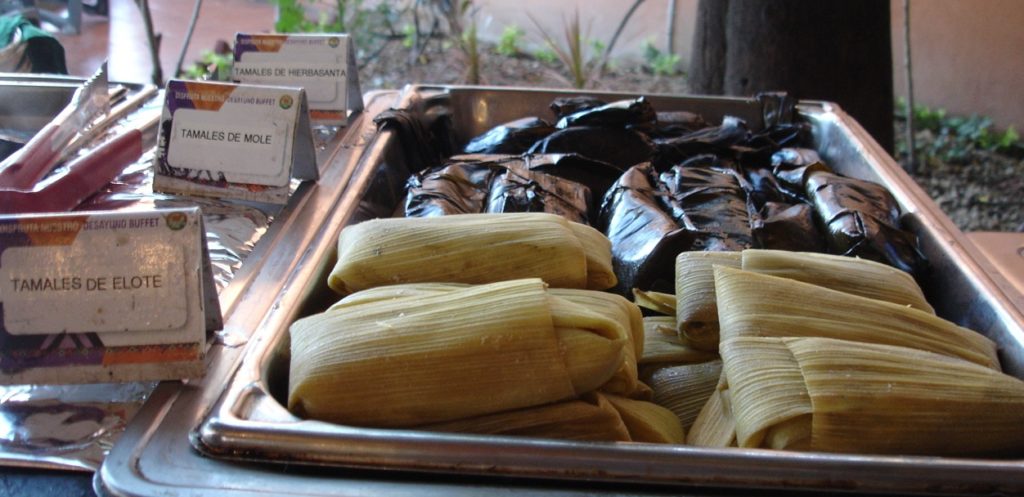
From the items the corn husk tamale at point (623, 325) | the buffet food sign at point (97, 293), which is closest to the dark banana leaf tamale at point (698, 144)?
the corn husk tamale at point (623, 325)

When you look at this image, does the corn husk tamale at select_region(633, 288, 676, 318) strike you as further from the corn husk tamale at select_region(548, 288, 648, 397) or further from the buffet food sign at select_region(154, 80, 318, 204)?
the buffet food sign at select_region(154, 80, 318, 204)

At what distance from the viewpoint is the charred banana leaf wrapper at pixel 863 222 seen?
160 centimetres

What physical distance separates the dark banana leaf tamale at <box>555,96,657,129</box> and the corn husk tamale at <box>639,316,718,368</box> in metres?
0.93

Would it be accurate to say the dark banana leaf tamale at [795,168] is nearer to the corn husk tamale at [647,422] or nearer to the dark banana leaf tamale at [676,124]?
the dark banana leaf tamale at [676,124]

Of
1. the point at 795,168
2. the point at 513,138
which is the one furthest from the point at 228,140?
the point at 795,168

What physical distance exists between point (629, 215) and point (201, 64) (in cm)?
375

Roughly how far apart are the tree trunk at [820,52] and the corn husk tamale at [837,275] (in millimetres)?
2042

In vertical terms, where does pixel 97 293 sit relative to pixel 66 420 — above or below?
above

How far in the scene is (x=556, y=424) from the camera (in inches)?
42.5

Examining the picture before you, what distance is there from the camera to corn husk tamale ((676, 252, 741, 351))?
1344 millimetres

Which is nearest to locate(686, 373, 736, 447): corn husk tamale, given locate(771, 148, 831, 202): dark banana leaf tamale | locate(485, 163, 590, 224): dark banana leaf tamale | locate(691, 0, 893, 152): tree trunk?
locate(485, 163, 590, 224): dark banana leaf tamale

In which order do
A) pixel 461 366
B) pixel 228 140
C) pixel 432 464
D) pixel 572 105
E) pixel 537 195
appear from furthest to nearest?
pixel 572 105, pixel 537 195, pixel 228 140, pixel 461 366, pixel 432 464

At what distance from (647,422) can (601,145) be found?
1.15 meters

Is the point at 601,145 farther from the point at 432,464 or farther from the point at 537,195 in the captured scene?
the point at 432,464
